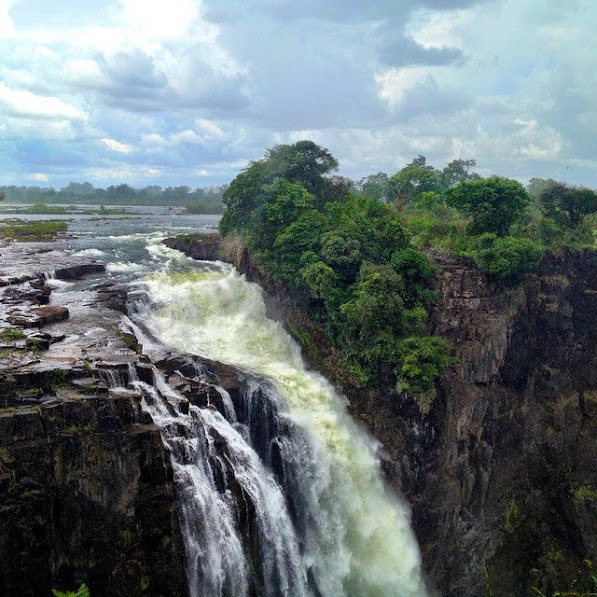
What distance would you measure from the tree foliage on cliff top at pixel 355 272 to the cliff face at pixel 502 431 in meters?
1.12

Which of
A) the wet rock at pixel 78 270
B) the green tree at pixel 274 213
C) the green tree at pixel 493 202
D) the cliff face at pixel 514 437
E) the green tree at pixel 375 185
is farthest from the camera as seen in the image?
the green tree at pixel 375 185

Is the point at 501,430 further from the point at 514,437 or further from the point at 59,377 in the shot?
the point at 59,377

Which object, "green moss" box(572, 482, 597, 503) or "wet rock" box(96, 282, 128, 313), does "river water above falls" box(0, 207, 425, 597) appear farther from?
"green moss" box(572, 482, 597, 503)

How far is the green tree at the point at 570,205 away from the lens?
31453mm

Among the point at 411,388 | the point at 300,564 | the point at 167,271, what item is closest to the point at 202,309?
the point at 167,271

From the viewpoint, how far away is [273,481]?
66.7 feet

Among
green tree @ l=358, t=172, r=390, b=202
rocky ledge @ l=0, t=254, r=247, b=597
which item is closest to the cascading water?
rocky ledge @ l=0, t=254, r=247, b=597

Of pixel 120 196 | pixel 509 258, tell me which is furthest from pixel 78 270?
pixel 120 196

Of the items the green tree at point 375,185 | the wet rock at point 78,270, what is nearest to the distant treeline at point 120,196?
the green tree at point 375,185

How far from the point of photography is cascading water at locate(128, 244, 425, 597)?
1750 cm

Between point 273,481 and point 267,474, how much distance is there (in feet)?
1.16

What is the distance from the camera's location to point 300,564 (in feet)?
64.3

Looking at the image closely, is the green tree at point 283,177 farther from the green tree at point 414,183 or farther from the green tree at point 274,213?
the green tree at point 414,183

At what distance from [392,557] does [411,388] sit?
22.1ft
